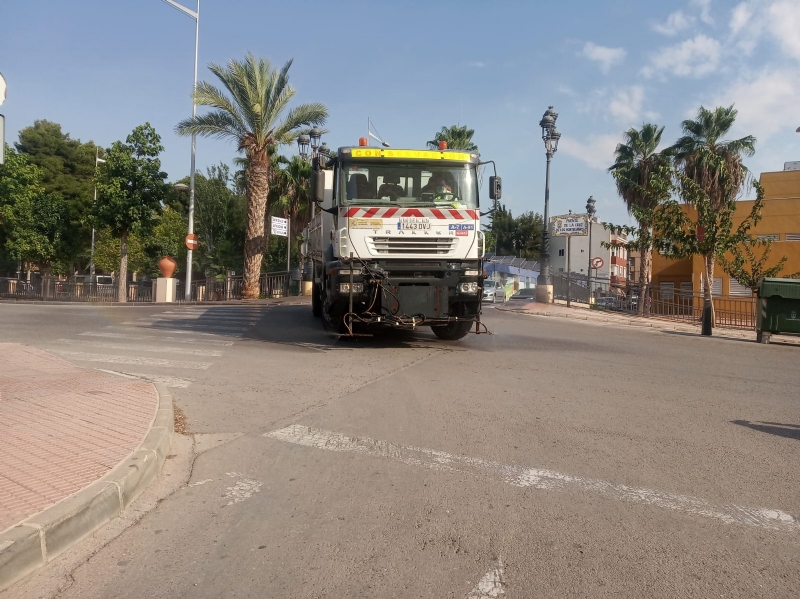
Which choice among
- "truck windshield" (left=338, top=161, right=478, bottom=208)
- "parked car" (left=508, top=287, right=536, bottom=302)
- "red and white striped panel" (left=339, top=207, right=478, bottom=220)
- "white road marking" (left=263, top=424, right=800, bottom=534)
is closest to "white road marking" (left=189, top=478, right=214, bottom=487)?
"white road marking" (left=263, top=424, right=800, bottom=534)

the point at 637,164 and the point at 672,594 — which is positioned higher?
the point at 637,164

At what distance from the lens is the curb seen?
336 centimetres

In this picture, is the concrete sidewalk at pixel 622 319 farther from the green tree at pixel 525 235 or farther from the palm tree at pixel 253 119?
the green tree at pixel 525 235

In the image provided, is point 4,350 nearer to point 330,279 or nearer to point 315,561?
point 330,279

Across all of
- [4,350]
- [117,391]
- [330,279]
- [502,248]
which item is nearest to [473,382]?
[330,279]

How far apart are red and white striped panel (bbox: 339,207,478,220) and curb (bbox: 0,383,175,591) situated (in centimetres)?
657

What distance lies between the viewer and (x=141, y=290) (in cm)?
3322

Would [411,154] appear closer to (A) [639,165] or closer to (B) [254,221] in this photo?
(B) [254,221]

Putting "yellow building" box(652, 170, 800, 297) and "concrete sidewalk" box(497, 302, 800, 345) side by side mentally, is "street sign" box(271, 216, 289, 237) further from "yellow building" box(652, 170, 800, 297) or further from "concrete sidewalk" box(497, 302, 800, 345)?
"yellow building" box(652, 170, 800, 297)

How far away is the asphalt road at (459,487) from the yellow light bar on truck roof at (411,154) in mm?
3694

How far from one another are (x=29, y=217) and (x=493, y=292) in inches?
972

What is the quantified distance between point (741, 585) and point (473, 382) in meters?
5.66

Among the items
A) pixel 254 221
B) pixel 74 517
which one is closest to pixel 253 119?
pixel 254 221

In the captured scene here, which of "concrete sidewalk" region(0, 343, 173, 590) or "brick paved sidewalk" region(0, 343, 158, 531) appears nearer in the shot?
"concrete sidewalk" region(0, 343, 173, 590)
